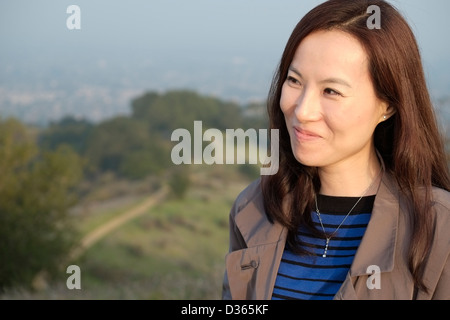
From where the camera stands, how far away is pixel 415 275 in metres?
1.89

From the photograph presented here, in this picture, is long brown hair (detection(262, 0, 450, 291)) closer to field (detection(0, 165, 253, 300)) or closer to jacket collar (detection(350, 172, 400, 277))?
jacket collar (detection(350, 172, 400, 277))

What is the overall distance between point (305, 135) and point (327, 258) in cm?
51

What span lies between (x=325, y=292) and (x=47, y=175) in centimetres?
1743

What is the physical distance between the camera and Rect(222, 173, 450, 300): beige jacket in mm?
1871

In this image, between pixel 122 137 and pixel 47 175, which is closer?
pixel 47 175

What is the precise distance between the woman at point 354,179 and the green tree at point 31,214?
8.60m

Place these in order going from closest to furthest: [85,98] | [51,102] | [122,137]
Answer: [122,137] < [51,102] < [85,98]

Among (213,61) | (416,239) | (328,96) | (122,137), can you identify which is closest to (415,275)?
(416,239)

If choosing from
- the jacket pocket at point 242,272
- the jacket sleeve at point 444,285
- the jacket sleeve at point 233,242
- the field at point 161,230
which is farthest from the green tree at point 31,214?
the jacket sleeve at point 444,285

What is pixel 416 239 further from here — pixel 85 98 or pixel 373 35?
pixel 85 98

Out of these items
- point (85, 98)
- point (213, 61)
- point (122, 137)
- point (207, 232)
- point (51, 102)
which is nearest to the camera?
point (207, 232)

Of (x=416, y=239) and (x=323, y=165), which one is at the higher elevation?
(x=323, y=165)

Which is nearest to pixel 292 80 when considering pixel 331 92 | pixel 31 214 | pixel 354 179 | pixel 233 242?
pixel 331 92
